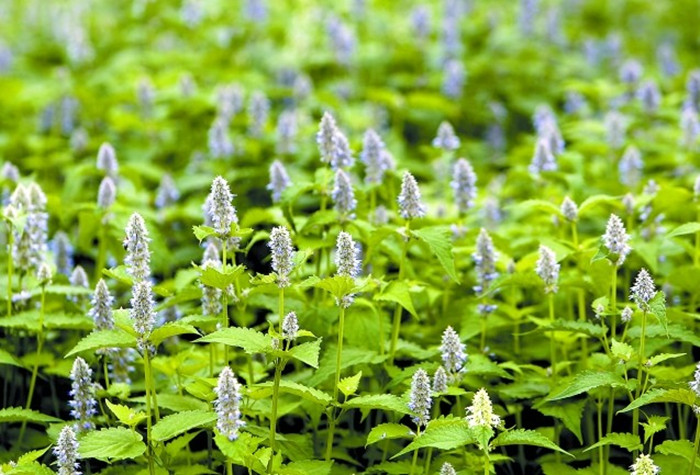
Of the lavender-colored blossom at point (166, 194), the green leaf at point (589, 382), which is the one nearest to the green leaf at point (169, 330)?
the green leaf at point (589, 382)

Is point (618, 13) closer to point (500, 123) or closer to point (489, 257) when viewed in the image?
point (500, 123)

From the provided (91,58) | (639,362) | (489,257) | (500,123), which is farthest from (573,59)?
(639,362)

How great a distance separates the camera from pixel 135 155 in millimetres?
8555

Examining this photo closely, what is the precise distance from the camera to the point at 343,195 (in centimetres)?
478

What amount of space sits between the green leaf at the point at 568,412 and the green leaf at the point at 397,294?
2.63 ft

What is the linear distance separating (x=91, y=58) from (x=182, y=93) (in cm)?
264

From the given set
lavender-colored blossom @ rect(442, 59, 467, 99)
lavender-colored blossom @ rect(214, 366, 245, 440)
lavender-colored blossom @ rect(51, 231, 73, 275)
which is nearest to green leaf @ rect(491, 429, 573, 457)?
lavender-colored blossom @ rect(214, 366, 245, 440)

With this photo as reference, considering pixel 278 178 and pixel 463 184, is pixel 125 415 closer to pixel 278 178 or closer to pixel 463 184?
pixel 278 178

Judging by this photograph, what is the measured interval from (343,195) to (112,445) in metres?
1.68

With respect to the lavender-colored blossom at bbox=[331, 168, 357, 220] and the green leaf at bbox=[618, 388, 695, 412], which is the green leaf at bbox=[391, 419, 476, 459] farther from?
the lavender-colored blossom at bbox=[331, 168, 357, 220]

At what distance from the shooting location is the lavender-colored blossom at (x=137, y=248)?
396 cm

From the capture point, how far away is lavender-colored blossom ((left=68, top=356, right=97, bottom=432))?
164 inches

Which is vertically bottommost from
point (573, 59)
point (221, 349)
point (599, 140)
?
point (221, 349)

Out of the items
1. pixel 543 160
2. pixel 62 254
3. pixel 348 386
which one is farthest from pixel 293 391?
pixel 543 160
